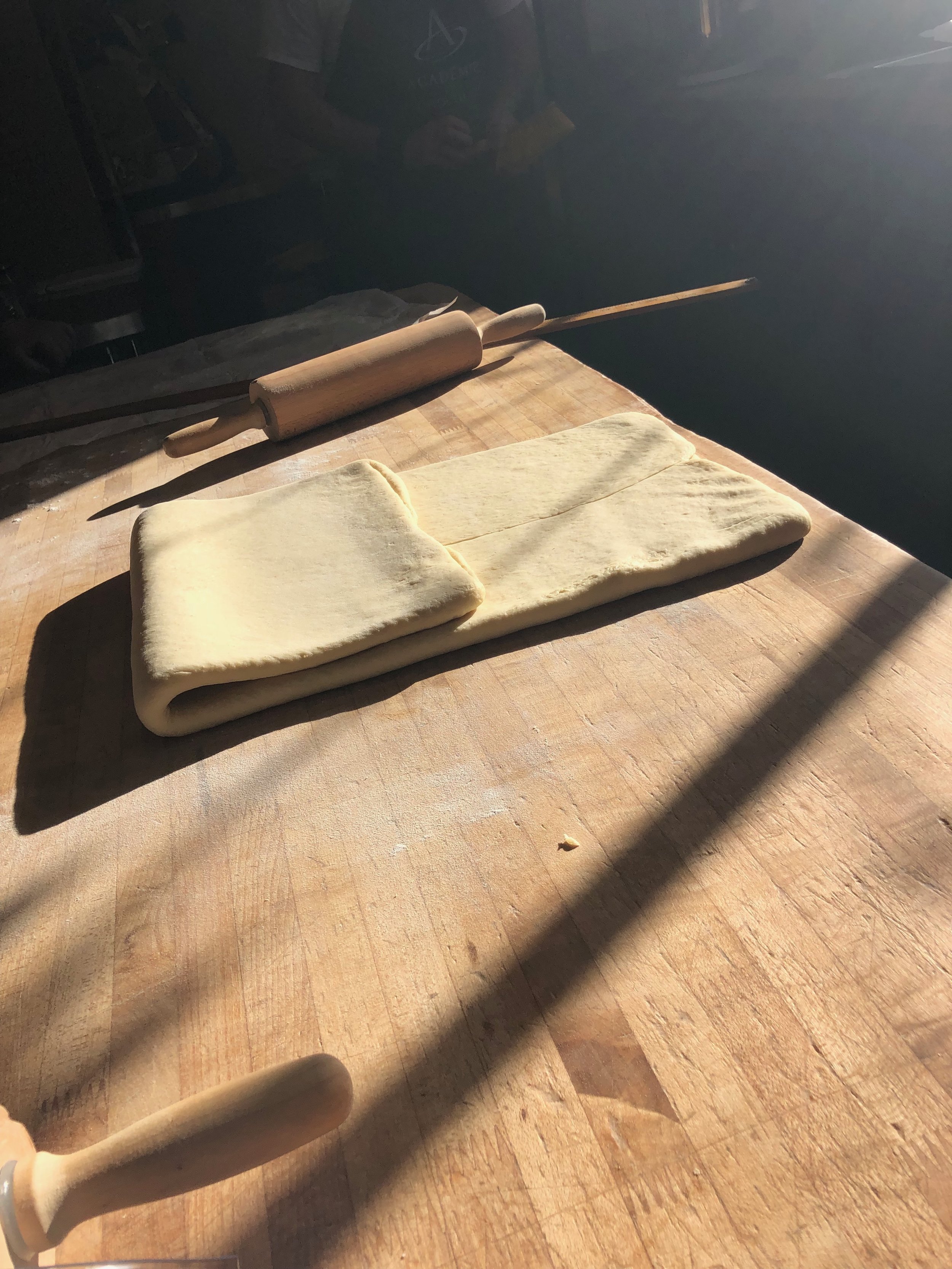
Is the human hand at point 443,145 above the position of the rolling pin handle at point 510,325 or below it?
above

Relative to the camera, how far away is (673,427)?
182cm

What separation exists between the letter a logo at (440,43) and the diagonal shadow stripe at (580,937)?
14.8 ft

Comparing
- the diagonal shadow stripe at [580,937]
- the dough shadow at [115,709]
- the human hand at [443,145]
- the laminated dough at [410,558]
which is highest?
the human hand at [443,145]

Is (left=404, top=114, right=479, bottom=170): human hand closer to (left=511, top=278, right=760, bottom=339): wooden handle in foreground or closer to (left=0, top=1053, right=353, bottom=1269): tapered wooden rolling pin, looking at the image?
(left=511, top=278, right=760, bottom=339): wooden handle in foreground

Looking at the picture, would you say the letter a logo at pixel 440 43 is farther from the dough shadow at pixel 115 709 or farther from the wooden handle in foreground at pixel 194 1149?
the wooden handle in foreground at pixel 194 1149

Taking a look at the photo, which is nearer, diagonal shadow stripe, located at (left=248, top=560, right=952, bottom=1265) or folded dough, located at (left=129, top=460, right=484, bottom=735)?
diagonal shadow stripe, located at (left=248, top=560, right=952, bottom=1265)

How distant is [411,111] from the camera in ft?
15.9

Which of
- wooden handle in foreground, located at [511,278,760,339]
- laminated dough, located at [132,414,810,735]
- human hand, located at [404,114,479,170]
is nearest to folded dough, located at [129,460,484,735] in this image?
laminated dough, located at [132,414,810,735]

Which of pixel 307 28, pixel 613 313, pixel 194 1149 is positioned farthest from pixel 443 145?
pixel 194 1149

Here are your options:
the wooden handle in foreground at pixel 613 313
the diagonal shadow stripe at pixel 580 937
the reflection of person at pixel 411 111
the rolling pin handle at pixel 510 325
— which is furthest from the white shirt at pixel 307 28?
the diagonal shadow stripe at pixel 580 937

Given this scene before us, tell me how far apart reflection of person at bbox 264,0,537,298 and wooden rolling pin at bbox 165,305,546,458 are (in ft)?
9.15

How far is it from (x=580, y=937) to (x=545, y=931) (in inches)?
1.4

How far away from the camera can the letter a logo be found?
461cm

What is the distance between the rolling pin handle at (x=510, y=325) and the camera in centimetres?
240
